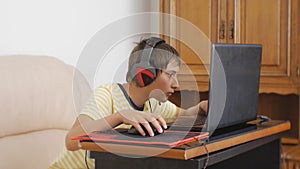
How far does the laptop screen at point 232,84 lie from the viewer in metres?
1.42

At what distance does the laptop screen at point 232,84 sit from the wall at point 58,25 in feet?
1.93

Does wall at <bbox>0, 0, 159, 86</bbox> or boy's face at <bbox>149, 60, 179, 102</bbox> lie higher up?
wall at <bbox>0, 0, 159, 86</bbox>

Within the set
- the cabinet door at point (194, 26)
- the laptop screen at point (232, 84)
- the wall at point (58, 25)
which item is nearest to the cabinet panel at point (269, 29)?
the cabinet door at point (194, 26)

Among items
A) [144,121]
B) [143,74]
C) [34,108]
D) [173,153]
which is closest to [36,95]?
[34,108]

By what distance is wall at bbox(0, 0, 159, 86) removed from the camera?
2320mm

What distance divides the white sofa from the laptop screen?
2.89 ft

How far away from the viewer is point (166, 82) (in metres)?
1.81

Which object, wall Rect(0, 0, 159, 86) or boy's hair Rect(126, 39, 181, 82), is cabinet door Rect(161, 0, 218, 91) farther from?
boy's hair Rect(126, 39, 181, 82)

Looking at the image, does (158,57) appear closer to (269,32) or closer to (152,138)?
(152,138)

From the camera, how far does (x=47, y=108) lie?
7.11ft

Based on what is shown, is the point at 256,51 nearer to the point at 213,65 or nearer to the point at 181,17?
the point at 213,65

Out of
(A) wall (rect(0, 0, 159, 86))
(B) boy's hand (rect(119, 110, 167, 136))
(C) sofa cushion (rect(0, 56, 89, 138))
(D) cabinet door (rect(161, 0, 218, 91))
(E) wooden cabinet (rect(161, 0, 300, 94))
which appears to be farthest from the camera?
(D) cabinet door (rect(161, 0, 218, 91))

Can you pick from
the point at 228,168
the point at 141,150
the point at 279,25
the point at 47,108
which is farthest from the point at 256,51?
the point at 279,25

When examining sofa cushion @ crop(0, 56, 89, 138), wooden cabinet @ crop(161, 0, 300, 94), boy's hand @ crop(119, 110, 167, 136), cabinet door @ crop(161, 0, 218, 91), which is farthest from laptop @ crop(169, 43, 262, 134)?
cabinet door @ crop(161, 0, 218, 91)
